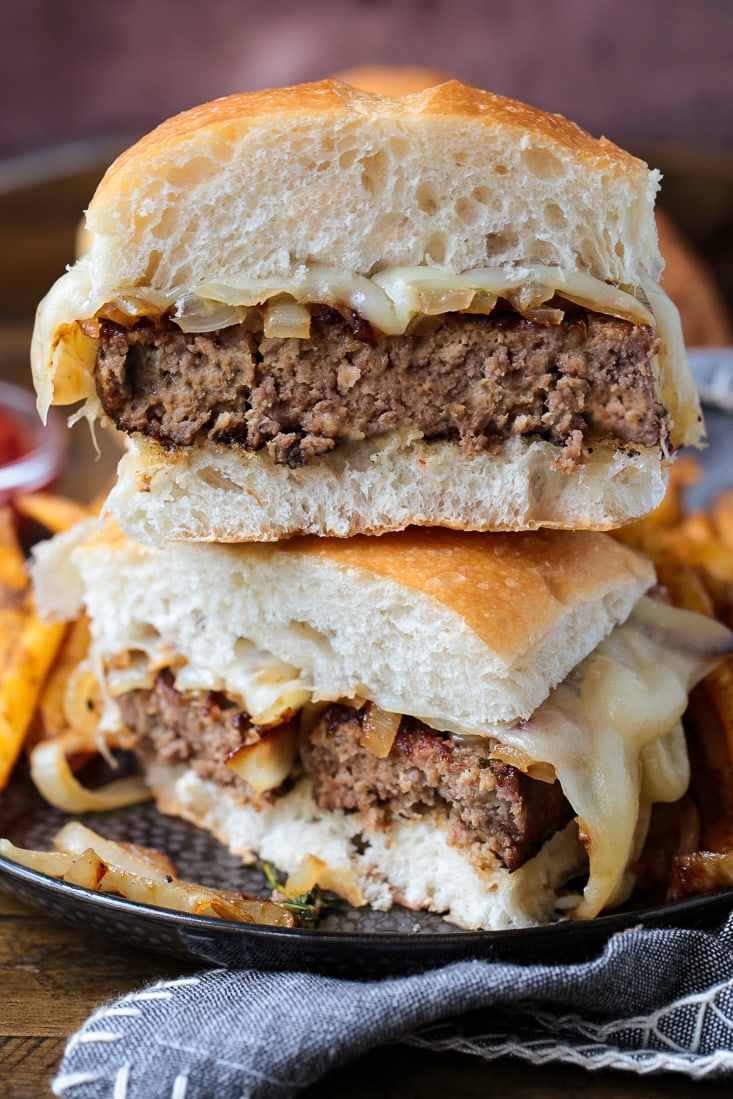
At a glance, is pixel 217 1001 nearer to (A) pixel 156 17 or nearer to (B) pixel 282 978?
(B) pixel 282 978

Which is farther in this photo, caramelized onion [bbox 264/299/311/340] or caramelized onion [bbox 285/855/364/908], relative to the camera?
caramelized onion [bbox 285/855/364/908]

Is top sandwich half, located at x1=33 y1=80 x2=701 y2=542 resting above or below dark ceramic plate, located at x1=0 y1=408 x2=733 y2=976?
above

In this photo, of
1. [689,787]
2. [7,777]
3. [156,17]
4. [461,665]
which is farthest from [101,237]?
[156,17]

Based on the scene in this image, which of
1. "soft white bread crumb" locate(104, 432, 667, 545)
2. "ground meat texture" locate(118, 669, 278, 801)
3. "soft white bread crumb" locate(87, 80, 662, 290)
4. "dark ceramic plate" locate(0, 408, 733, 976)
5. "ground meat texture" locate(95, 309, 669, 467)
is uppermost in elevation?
"soft white bread crumb" locate(87, 80, 662, 290)

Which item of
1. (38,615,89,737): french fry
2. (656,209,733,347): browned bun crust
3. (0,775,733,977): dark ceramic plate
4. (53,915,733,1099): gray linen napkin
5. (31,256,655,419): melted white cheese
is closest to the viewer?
(53,915,733,1099): gray linen napkin

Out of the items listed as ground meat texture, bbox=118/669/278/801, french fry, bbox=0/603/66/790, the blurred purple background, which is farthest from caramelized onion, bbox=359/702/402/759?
the blurred purple background

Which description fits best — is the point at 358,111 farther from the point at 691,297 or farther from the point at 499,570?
the point at 691,297

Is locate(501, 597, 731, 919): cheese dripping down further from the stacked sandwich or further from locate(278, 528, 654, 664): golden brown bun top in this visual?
locate(278, 528, 654, 664): golden brown bun top

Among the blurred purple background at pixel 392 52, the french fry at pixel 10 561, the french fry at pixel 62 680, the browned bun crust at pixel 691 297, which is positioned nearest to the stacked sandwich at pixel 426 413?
the french fry at pixel 62 680
